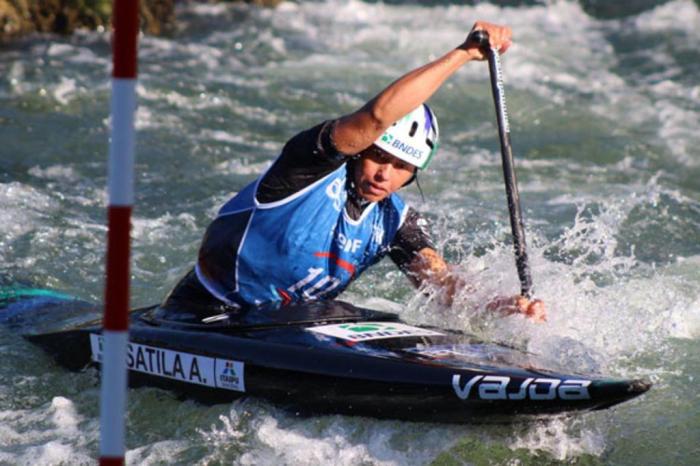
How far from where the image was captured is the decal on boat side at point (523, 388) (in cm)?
428

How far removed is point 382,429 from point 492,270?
52.0 inches

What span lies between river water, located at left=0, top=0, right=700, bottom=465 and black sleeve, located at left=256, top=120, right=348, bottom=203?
38.1 inches

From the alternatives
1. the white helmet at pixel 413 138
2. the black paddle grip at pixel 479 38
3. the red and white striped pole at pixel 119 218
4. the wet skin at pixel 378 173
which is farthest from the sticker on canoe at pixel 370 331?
the red and white striped pole at pixel 119 218

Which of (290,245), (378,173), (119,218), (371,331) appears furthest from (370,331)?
(119,218)

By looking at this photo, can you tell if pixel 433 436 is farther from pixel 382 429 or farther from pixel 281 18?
pixel 281 18

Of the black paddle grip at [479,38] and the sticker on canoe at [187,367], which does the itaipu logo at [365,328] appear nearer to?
the sticker on canoe at [187,367]

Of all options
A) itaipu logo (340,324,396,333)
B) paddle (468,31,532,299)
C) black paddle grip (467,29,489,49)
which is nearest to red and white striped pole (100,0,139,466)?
itaipu logo (340,324,396,333)

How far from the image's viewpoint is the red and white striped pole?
9.24 ft

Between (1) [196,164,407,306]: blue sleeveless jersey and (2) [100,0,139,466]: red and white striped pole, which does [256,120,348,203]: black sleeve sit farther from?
(2) [100,0,139,466]: red and white striped pole

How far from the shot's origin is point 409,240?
17.8 feet

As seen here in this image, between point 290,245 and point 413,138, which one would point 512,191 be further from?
point 290,245

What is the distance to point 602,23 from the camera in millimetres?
16547

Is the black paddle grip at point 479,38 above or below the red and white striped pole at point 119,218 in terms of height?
above

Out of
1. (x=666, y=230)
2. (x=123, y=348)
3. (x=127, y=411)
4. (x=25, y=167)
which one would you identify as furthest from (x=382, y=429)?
(x=25, y=167)
